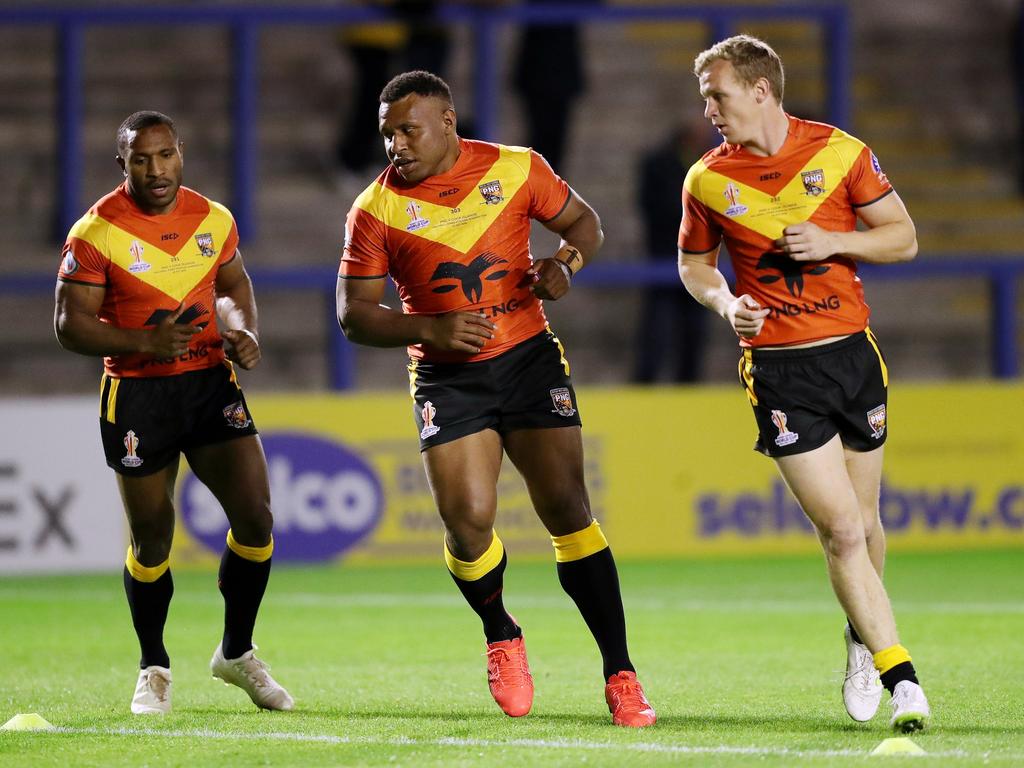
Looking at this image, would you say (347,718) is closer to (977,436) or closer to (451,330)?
(451,330)

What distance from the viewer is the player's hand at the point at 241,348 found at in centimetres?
638

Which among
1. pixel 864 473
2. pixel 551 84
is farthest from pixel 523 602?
pixel 551 84

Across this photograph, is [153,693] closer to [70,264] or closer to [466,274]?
[70,264]

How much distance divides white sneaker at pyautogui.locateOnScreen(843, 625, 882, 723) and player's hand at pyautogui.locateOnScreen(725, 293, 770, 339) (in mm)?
1130

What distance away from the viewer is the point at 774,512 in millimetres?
12203

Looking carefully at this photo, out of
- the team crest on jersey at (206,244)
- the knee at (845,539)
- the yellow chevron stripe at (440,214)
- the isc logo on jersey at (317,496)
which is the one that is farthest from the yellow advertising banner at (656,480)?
the knee at (845,539)

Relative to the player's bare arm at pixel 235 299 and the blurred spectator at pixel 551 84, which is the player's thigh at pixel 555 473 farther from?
the blurred spectator at pixel 551 84

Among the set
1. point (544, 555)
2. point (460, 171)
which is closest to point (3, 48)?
point (544, 555)

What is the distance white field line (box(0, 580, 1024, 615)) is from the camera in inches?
370

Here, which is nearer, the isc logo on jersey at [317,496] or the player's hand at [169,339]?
the player's hand at [169,339]

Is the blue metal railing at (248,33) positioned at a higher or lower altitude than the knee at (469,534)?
higher

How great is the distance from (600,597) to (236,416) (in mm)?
1486

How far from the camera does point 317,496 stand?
12000mm

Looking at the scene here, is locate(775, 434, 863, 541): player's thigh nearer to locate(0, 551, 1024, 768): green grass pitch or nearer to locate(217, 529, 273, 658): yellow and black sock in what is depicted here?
locate(0, 551, 1024, 768): green grass pitch
